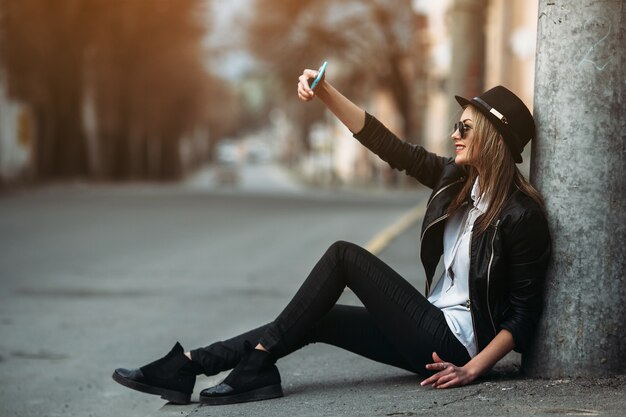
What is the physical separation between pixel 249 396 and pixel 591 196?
1.55m

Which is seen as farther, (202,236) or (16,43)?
(16,43)

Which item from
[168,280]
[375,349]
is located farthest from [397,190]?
[375,349]

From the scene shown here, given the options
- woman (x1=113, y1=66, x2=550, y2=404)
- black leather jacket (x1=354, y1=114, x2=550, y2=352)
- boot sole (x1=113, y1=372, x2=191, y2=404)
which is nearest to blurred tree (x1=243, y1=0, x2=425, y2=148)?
woman (x1=113, y1=66, x2=550, y2=404)

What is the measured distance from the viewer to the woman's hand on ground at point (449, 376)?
14.4ft

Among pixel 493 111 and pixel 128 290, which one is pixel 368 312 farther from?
pixel 128 290

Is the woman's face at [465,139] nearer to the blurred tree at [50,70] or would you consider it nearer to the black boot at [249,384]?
the black boot at [249,384]

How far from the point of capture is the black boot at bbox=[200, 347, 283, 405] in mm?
4590

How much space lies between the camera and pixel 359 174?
2815 inches

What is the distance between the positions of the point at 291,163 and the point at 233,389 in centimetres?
11861

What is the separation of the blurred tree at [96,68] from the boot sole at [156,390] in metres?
28.9

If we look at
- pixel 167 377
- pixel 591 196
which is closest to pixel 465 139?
pixel 591 196

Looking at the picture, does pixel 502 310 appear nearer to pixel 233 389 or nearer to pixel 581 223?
pixel 581 223

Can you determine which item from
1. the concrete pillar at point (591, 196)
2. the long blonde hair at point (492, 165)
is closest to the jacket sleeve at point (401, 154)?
the long blonde hair at point (492, 165)

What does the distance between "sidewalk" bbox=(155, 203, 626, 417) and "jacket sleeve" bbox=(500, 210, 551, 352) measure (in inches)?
9.5
